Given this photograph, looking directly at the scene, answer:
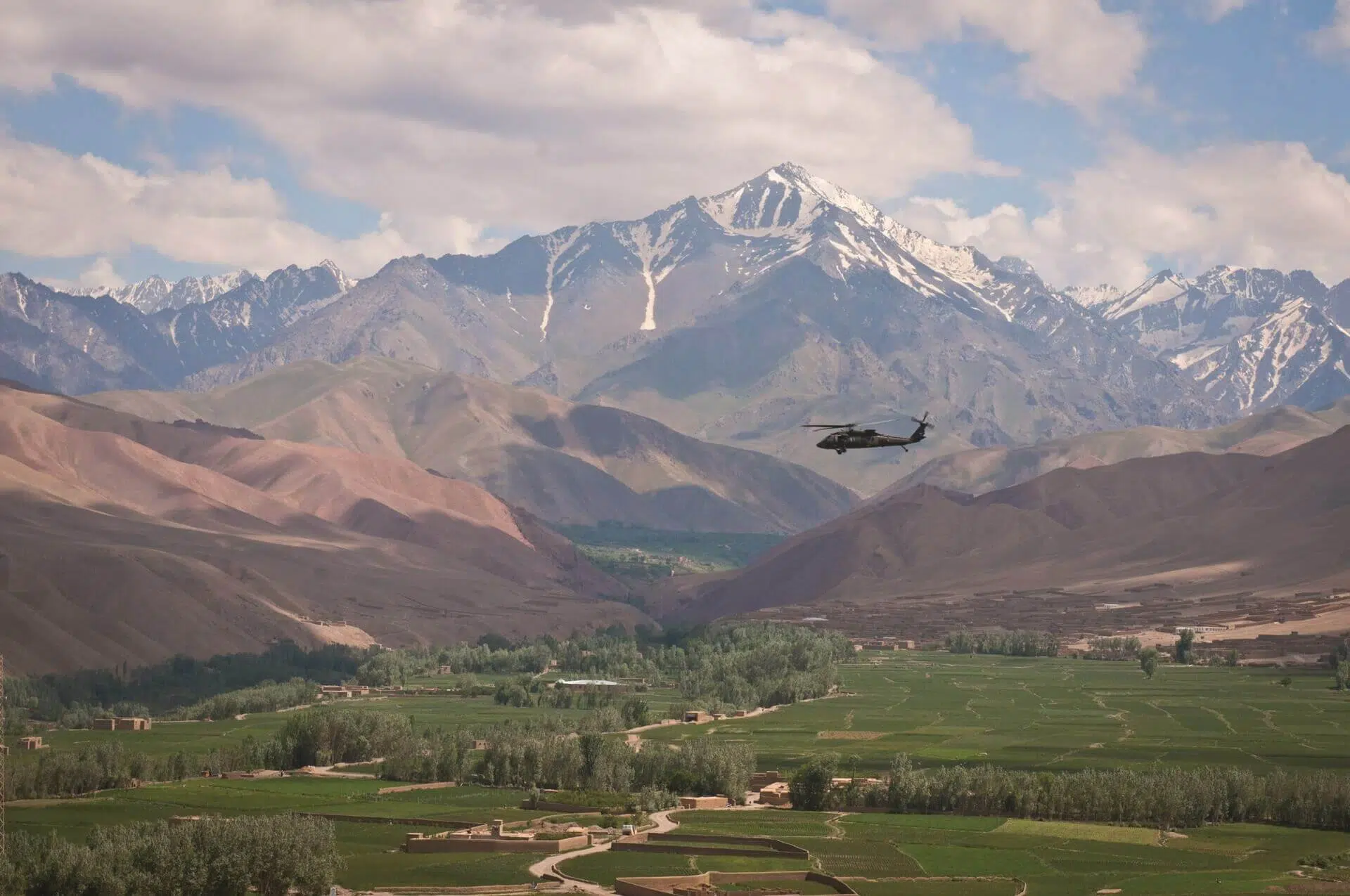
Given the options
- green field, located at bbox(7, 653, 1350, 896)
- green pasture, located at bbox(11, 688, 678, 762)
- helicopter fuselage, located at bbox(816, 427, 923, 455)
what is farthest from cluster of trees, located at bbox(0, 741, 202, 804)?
helicopter fuselage, located at bbox(816, 427, 923, 455)

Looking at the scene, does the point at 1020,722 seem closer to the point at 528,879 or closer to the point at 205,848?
the point at 528,879

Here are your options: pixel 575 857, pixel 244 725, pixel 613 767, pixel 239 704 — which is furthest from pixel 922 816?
pixel 239 704

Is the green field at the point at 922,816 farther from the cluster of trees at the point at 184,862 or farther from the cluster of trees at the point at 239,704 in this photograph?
the cluster of trees at the point at 239,704

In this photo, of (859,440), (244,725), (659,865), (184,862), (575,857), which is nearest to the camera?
(184,862)

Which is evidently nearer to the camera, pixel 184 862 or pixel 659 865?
pixel 184 862

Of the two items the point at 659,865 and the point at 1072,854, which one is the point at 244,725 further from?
the point at 1072,854

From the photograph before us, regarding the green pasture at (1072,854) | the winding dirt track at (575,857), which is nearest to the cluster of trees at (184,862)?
the winding dirt track at (575,857)
